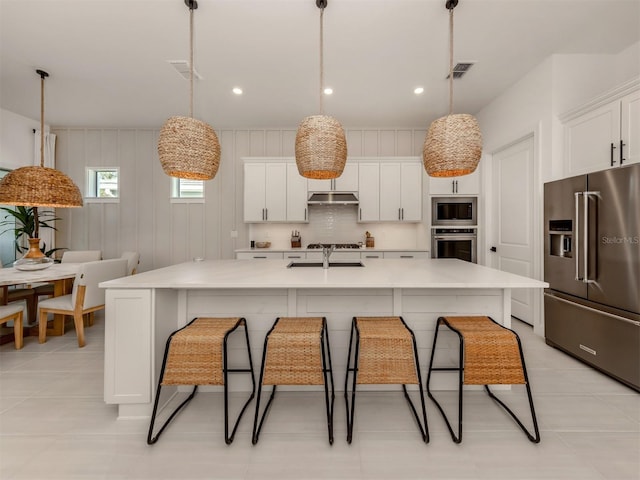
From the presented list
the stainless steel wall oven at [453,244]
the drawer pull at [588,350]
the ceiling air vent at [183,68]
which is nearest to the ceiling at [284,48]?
the ceiling air vent at [183,68]

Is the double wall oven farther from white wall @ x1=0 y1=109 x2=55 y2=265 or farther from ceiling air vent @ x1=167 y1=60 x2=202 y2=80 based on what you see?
white wall @ x1=0 y1=109 x2=55 y2=265

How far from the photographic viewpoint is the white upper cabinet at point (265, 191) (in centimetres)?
479

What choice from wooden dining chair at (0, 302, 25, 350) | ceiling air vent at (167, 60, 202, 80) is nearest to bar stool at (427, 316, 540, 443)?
ceiling air vent at (167, 60, 202, 80)

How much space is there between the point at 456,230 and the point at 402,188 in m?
1.04

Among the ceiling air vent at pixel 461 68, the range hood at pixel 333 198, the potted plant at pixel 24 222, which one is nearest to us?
the ceiling air vent at pixel 461 68

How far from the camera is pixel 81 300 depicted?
3148 mm

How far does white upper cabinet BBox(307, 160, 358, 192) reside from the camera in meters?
4.76

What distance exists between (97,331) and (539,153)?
5.56 meters

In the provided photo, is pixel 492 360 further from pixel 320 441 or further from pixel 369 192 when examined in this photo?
pixel 369 192

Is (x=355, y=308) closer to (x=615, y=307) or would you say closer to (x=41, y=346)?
(x=615, y=307)

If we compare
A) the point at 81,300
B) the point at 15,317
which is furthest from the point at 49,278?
the point at 15,317

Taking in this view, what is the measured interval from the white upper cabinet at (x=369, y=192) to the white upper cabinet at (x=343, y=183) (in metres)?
0.08

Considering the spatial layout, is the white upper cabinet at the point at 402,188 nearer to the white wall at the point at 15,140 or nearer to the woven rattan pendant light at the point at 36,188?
the woven rattan pendant light at the point at 36,188

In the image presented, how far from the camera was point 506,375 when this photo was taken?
1.70 meters
